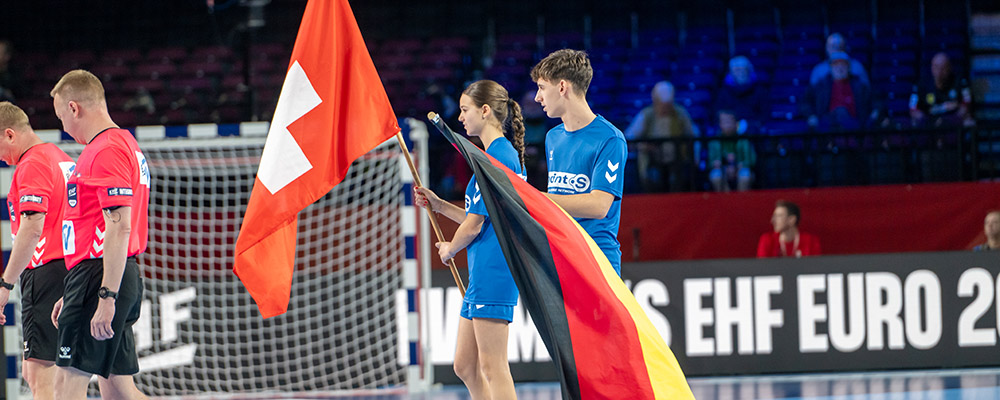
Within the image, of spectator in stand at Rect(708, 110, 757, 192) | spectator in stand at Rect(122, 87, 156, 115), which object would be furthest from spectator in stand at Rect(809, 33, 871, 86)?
spectator in stand at Rect(122, 87, 156, 115)

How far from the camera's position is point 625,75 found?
1424 centimetres

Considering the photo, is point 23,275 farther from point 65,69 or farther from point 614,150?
point 65,69

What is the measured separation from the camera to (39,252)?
4.85 m

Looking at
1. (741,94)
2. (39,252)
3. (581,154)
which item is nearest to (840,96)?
(741,94)

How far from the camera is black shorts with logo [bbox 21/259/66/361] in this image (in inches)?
188

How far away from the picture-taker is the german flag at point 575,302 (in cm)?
402

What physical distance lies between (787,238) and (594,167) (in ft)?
16.2

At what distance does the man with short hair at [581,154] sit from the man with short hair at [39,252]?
229 cm

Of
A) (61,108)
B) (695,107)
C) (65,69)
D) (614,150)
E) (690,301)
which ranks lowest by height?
(690,301)

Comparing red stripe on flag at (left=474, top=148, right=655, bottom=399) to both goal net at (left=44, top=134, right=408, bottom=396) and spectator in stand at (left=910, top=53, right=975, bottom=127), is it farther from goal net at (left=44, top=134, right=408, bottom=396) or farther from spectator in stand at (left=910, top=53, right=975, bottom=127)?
spectator in stand at (left=910, top=53, right=975, bottom=127)

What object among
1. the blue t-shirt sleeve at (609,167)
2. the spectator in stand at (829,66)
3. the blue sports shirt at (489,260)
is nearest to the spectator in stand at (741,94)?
the spectator in stand at (829,66)

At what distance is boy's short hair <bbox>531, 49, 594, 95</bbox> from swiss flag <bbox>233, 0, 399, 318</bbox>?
770mm

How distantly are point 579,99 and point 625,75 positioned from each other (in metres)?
10.0

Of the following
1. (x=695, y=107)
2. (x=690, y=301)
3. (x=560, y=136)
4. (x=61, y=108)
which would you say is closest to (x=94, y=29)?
(x=695, y=107)
